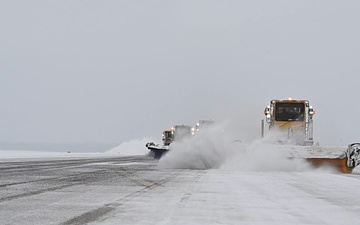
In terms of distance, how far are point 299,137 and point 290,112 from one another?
1216mm

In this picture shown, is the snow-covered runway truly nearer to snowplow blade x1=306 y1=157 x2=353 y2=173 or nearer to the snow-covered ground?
the snow-covered ground

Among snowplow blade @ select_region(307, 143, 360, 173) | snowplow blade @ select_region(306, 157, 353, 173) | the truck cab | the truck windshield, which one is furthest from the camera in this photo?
the truck windshield

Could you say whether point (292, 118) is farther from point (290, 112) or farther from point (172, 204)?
point (172, 204)

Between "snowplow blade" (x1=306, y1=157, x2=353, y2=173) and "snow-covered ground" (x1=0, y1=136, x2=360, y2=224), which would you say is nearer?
"snow-covered ground" (x1=0, y1=136, x2=360, y2=224)

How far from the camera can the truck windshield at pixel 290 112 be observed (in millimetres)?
24438

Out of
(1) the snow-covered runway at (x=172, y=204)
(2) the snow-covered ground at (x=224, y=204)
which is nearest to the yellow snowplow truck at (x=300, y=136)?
(2) the snow-covered ground at (x=224, y=204)

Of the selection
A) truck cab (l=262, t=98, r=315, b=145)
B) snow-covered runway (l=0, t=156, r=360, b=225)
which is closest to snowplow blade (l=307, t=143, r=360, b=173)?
truck cab (l=262, t=98, r=315, b=145)

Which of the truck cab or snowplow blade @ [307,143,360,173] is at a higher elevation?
the truck cab

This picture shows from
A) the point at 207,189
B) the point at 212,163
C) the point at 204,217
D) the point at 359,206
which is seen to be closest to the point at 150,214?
the point at 204,217

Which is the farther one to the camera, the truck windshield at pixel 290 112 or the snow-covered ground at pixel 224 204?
the truck windshield at pixel 290 112

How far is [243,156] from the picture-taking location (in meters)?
23.3

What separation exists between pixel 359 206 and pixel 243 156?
13851mm

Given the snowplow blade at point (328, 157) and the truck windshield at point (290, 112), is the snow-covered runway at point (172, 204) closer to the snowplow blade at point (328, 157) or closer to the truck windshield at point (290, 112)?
the snowplow blade at point (328, 157)

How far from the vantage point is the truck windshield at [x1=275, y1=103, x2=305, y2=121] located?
2444 cm
